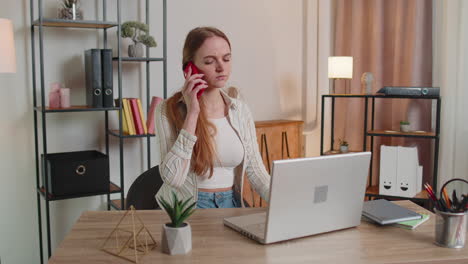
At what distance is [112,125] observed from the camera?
3.30 metres

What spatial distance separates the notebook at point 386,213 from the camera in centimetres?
164

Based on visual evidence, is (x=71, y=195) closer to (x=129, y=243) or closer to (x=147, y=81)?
(x=147, y=81)

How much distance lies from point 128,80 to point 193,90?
1.46 meters

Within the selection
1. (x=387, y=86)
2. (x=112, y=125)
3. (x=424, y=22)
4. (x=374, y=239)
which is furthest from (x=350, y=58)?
(x=374, y=239)

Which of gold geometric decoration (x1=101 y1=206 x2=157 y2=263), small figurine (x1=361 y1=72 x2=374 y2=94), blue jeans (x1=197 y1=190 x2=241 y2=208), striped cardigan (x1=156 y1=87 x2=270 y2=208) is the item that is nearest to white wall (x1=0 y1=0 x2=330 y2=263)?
small figurine (x1=361 y1=72 x2=374 y2=94)

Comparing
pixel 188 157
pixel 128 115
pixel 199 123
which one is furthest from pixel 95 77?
pixel 188 157

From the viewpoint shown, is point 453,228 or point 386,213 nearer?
point 453,228

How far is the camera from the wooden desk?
4.41ft

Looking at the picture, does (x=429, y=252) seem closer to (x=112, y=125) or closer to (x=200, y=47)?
(x=200, y=47)

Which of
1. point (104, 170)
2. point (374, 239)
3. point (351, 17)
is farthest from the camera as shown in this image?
point (351, 17)

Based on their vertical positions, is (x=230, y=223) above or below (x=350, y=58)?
below

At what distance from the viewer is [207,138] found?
209 centimetres

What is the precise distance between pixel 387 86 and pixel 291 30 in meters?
0.92

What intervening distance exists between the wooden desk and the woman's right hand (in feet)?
1.58
